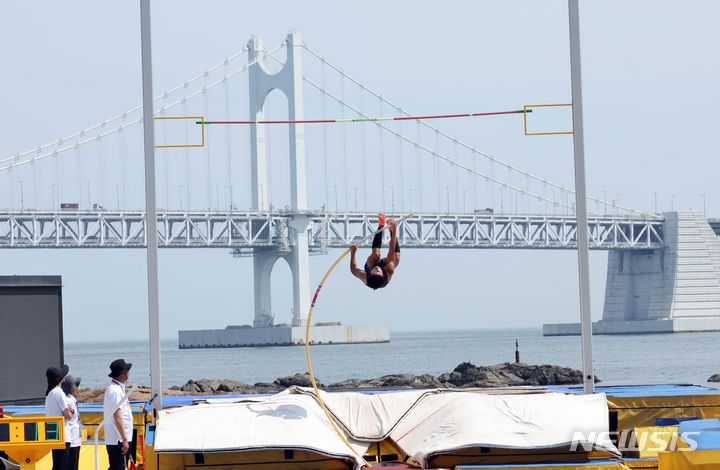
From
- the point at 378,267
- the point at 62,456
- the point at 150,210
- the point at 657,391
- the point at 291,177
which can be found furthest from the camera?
the point at 291,177

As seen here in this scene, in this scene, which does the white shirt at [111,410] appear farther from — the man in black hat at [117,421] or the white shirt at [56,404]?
the white shirt at [56,404]

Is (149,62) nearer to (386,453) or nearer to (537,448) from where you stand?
(386,453)

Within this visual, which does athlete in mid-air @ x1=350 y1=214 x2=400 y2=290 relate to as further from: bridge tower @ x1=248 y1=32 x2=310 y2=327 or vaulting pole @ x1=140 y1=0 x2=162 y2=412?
bridge tower @ x1=248 y1=32 x2=310 y2=327

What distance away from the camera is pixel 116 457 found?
7227mm

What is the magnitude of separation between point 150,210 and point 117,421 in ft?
5.52

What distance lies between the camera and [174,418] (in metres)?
6.88

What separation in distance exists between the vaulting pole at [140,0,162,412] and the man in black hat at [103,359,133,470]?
1.31ft

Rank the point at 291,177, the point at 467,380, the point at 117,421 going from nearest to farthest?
the point at 117,421 < the point at 467,380 < the point at 291,177

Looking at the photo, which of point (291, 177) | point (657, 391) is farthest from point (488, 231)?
point (657, 391)

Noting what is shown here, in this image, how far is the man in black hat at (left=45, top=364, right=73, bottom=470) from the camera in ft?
23.6

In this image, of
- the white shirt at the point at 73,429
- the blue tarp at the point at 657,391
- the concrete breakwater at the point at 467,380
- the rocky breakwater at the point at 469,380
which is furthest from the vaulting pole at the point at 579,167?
the rocky breakwater at the point at 469,380

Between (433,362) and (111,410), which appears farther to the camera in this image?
(433,362)

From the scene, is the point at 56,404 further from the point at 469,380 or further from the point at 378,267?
the point at 469,380

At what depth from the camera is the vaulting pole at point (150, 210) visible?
7.73 m
